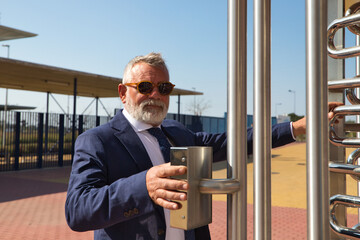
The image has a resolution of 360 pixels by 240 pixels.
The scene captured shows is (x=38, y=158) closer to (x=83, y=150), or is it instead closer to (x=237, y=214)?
(x=83, y=150)

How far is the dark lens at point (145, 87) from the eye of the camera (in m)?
1.93

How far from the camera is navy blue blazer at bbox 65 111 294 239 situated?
127cm

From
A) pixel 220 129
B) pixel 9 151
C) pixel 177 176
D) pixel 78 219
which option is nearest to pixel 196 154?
pixel 177 176

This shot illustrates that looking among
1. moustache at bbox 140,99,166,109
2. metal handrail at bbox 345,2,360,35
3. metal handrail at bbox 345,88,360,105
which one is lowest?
metal handrail at bbox 345,88,360,105

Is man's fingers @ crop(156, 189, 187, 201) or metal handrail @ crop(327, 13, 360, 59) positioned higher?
metal handrail @ crop(327, 13, 360, 59)

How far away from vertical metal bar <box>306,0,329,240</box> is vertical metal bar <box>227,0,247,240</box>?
150 millimetres

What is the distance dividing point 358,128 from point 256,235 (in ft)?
1.45

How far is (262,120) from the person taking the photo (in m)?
0.75

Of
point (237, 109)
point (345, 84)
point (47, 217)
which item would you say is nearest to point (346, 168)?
point (345, 84)

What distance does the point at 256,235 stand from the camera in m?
0.74

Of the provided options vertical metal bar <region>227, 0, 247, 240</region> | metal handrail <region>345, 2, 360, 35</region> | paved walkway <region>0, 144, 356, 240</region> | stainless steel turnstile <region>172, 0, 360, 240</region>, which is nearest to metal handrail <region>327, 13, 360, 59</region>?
stainless steel turnstile <region>172, 0, 360, 240</region>

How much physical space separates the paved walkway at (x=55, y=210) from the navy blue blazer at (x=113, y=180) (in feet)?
7.32

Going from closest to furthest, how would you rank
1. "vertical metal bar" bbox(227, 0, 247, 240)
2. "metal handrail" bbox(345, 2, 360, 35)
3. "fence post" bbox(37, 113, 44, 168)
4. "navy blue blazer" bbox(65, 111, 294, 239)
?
"vertical metal bar" bbox(227, 0, 247, 240)
"metal handrail" bbox(345, 2, 360, 35)
"navy blue blazer" bbox(65, 111, 294, 239)
"fence post" bbox(37, 113, 44, 168)

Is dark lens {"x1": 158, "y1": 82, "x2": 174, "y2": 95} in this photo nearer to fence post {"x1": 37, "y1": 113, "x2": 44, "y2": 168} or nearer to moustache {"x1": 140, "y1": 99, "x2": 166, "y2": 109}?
moustache {"x1": 140, "y1": 99, "x2": 166, "y2": 109}
